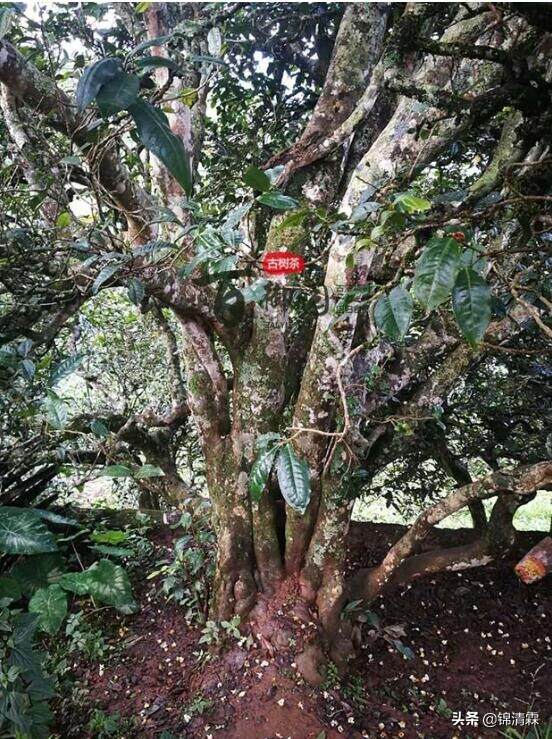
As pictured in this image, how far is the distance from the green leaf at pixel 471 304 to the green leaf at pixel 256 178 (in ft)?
1.63

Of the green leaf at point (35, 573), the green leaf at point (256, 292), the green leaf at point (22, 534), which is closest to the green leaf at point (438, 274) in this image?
the green leaf at point (256, 292)

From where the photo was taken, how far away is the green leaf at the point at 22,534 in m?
1.16

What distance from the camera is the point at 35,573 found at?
4.58 feet

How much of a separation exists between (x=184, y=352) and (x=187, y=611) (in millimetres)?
1323

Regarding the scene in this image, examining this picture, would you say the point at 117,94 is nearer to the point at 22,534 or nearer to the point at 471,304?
the point at 471,304

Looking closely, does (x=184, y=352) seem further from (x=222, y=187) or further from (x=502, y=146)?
(x=502, y=146)

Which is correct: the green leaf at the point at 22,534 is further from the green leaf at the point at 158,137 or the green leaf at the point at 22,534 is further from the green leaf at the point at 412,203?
the green leaf at the point at 412,203

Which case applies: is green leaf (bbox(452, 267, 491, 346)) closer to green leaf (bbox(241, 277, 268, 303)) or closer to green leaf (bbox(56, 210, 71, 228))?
green leaf (bbox(241, 277, 268, 303))

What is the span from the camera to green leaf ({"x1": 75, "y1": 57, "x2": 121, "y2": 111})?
0.55 meters

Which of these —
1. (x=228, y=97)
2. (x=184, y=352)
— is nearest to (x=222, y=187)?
(x=228, y=97)

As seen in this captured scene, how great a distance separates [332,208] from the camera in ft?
7.09

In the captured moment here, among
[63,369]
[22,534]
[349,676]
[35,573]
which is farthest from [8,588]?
[349,676]

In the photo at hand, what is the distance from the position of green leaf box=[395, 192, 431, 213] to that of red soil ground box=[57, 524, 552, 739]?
1879mm
